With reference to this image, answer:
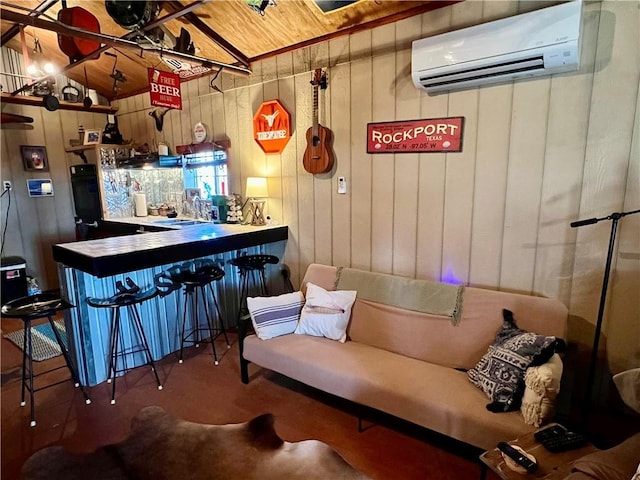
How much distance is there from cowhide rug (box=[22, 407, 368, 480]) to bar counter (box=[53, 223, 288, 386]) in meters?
0.76

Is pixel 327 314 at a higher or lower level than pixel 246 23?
lower

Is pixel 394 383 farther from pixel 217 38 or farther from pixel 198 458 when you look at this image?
pixel 217 38

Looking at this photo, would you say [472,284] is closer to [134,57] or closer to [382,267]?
[382,267]

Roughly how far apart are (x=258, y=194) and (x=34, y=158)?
3325 mm

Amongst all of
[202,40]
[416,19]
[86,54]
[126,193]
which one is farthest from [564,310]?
[126,193]

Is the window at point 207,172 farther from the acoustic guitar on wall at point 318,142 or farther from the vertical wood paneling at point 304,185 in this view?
the acoustic guitar on wall at point 318,142

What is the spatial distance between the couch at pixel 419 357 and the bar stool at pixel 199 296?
0.58 m

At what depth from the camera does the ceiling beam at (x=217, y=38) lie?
3113mm

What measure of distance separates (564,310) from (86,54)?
3955 millimetres

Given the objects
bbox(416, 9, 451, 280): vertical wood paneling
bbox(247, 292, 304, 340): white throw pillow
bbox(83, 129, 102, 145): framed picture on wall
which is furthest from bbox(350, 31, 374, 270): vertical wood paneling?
bbox(83, 129, 102, 145): framed picture on wall

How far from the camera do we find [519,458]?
4.58 ft

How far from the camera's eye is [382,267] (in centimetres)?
299

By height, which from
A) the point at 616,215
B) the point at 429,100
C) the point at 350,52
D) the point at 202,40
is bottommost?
the point at 616,215

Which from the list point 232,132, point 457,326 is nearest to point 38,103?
point 232,132
